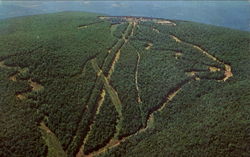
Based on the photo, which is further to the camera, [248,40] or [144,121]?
[248,40]

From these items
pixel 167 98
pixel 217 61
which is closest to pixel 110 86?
pixel 167 98

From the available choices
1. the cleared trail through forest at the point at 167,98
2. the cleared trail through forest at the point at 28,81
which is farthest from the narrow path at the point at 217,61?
the cleared trail through forest at the point at 28,81

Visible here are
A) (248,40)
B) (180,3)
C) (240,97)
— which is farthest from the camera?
(180,3)

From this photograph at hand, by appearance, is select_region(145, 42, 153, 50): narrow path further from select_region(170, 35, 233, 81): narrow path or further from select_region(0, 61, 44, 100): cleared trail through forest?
select_region(0, 61, 44, 100): cleared trail through forest

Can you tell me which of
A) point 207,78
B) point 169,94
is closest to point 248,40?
point 207,78

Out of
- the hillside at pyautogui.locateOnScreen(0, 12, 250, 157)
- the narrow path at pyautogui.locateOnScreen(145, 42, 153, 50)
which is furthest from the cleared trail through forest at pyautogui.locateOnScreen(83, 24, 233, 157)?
the narrow path at pyautogui.locateOnScreen(145, 42, 153, 50)

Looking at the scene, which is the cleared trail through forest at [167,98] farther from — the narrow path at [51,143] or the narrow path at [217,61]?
the narrow path at [51,143]

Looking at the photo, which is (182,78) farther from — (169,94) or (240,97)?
(240,97)

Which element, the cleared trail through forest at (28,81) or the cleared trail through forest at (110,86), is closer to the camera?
the cleared trail through forest at (110,86)
